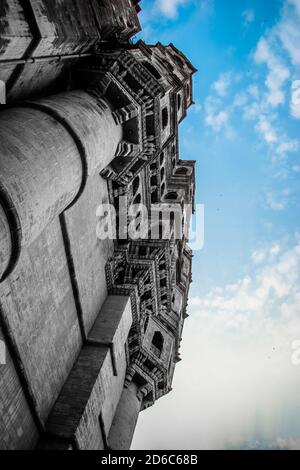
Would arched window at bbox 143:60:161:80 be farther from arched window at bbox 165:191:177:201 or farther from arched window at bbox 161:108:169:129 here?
arched window at bbox 165:191:177:201

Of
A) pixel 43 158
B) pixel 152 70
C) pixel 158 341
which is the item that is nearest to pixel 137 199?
pixel 152 70

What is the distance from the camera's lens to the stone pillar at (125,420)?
48.1 feet

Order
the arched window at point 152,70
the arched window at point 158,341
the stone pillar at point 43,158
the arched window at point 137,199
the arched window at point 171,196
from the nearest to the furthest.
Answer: the stone pillar at point 43,158 < the arched window at point 152,70 < the arched window at point 137,199 < the arched window at point 158,341 < the arched window at point 171,196

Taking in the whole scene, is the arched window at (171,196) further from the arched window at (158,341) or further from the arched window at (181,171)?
the arched window at (158,341)

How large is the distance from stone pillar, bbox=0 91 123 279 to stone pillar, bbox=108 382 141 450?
10.2 meters

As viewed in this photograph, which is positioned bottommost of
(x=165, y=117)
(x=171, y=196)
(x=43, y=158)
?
(x=43, y=158)

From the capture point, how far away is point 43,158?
28.5ft

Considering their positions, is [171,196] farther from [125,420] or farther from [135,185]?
[125,420]

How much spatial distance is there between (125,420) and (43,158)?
40.9 feet

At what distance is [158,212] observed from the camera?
22578 millimetres

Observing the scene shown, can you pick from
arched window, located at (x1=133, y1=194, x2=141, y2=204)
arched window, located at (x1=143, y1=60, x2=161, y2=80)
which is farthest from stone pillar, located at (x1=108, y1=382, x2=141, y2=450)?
arched window, located at (x1=143, y1=60, x2=161, y2=80)

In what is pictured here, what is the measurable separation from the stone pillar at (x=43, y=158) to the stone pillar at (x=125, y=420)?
10208mm

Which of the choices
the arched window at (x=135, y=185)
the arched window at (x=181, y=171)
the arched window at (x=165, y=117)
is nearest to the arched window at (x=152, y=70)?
the arched window at (x=165, y=117)
